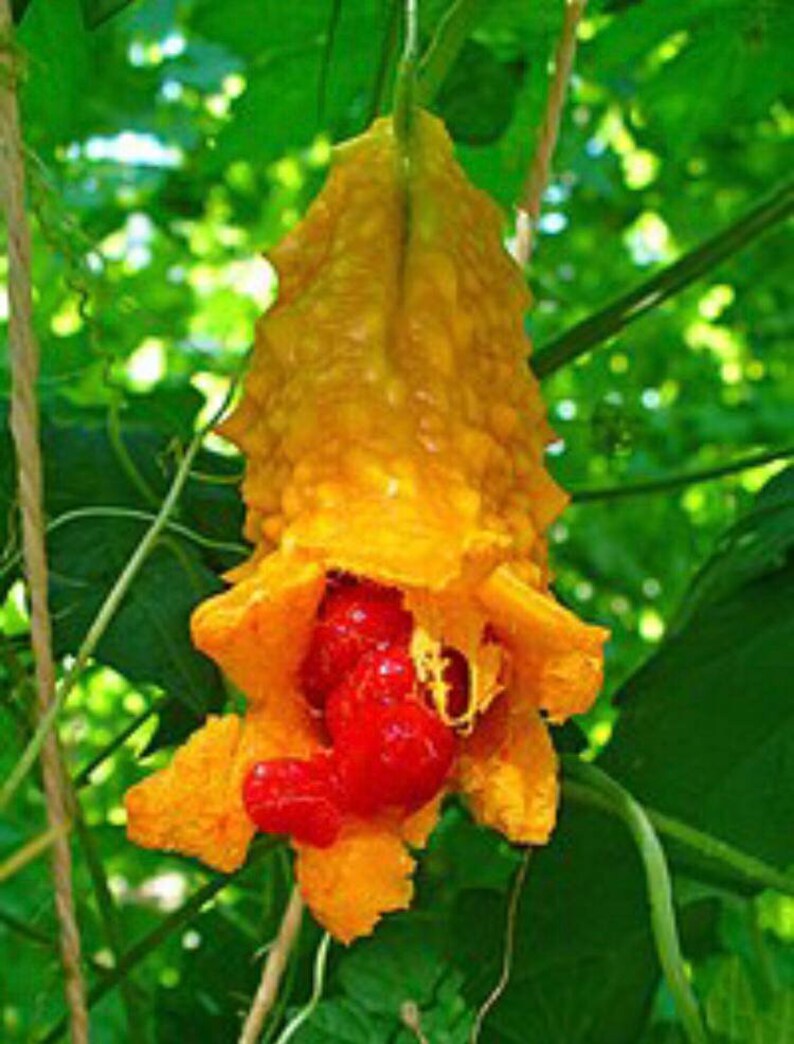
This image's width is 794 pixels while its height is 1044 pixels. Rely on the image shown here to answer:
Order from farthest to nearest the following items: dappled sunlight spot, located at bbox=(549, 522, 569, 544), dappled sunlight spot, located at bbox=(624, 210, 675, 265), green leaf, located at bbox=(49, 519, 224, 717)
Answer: dappled sunlight spot, located at bbox=(624, 210, 675, 265)
dappled sunlight spot, located at bbox=(549, 522, 569, 544)
green leaf, located at bbox=(49, 519, 224, 717)

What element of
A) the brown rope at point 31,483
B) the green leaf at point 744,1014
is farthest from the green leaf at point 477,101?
the green leaf at point 744,1014

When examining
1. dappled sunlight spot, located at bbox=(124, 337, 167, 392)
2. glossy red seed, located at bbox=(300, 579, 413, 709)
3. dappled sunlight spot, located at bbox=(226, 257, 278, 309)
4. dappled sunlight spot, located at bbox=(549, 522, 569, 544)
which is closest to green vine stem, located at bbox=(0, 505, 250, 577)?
glossy red seed, located at bbox=(300, 579, 413, 709)

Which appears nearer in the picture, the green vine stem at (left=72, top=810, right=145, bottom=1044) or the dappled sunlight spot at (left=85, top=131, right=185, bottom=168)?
the green vine stem at (left=72, top=810, right=145, bottom=1044)

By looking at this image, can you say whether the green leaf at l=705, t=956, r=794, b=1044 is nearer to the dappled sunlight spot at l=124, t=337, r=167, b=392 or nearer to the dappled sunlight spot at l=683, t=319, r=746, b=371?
→ the dappled sunlight spot at l=683, t=319, r=746, b=371

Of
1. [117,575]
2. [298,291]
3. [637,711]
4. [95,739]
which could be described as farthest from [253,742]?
[95,739]

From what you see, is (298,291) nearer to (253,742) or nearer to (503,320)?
(503,320)

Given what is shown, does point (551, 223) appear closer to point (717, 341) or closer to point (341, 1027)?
point (341, 1027)

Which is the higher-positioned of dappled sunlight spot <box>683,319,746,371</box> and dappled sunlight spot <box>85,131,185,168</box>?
dappled sunlight spot <box>85,131,185,168</box>

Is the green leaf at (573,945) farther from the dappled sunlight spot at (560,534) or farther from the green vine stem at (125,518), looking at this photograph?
the dappled sunlight spot at (560,534)
